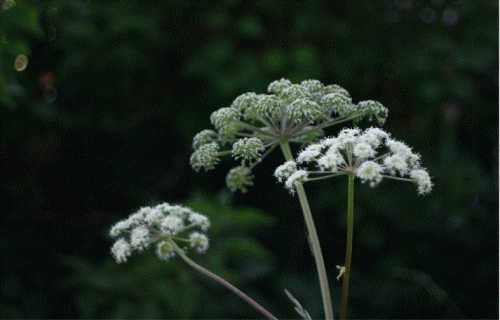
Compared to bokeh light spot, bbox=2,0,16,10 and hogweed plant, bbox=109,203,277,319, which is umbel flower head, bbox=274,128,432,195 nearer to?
hogweed plant, bbox=109,203,277,319

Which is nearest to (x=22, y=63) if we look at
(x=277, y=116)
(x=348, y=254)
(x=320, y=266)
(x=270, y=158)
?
(x=270, y=158)

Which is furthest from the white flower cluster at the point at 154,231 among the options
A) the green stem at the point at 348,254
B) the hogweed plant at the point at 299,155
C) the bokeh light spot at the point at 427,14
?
the bokeh light spot at the point at 427,14

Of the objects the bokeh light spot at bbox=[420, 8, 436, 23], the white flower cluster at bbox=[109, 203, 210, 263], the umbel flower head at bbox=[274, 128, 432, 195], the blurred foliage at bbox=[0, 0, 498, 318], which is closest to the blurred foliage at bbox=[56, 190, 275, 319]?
the blurred foliage at bbox=[0, 0, 498, 318]

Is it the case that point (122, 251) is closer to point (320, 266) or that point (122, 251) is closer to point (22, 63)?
point (320, 266)

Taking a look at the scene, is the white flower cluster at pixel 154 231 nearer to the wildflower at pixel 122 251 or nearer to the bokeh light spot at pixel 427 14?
the wildflower at pixel 122 251

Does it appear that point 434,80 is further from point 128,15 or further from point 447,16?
point 128,15

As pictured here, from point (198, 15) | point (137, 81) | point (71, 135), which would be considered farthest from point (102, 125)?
point (198, 15)

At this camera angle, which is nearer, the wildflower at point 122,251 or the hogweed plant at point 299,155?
the hogweed plant at point 299,155
